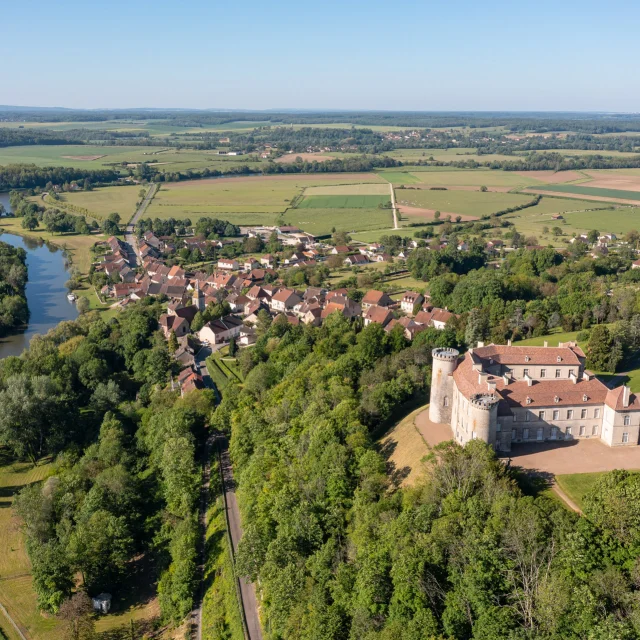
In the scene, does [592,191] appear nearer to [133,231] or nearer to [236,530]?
[133,231]

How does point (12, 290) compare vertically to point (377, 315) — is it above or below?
below

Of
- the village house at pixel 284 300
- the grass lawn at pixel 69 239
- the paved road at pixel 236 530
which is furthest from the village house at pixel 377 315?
the grass lawn at pixel 69 239

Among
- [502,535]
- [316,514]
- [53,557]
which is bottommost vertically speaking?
[53,557]

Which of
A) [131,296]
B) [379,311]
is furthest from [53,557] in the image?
[131,296]

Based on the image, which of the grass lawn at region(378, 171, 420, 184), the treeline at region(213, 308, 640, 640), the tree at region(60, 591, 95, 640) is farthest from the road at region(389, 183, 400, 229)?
the tree at region(60, 591, 95, 640)

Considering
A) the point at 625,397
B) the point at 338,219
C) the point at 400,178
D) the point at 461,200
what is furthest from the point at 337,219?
the point at 625,397

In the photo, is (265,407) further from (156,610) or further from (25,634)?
(25,634)

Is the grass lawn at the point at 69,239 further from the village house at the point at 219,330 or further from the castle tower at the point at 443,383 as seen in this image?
the castle tower at the point at 443,383
